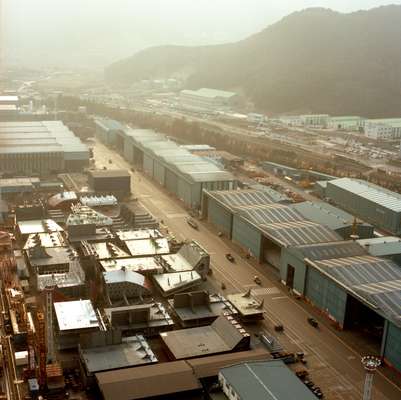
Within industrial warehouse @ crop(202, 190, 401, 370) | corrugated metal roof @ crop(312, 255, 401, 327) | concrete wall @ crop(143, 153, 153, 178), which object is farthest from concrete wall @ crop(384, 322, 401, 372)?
concrete wall @ crop(143, 153, 153, 178)

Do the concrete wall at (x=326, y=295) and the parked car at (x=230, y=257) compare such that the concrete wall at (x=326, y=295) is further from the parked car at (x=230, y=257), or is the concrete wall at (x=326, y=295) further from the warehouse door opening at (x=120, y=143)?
the warehouse door opening at (x=120, y=143)

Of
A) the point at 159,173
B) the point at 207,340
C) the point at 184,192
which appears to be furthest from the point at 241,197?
the point at 207,340

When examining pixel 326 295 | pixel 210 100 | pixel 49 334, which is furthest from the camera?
pixel 210 100

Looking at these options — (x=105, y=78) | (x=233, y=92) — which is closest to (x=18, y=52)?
(x=105, y=78)

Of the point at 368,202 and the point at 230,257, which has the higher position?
the point at 368,202

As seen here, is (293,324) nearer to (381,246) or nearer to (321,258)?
(321,258)

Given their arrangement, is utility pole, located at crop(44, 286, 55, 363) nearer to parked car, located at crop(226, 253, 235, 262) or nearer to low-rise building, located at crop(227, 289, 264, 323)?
low-rise building, located at crop(227, 289, 264, 323)
